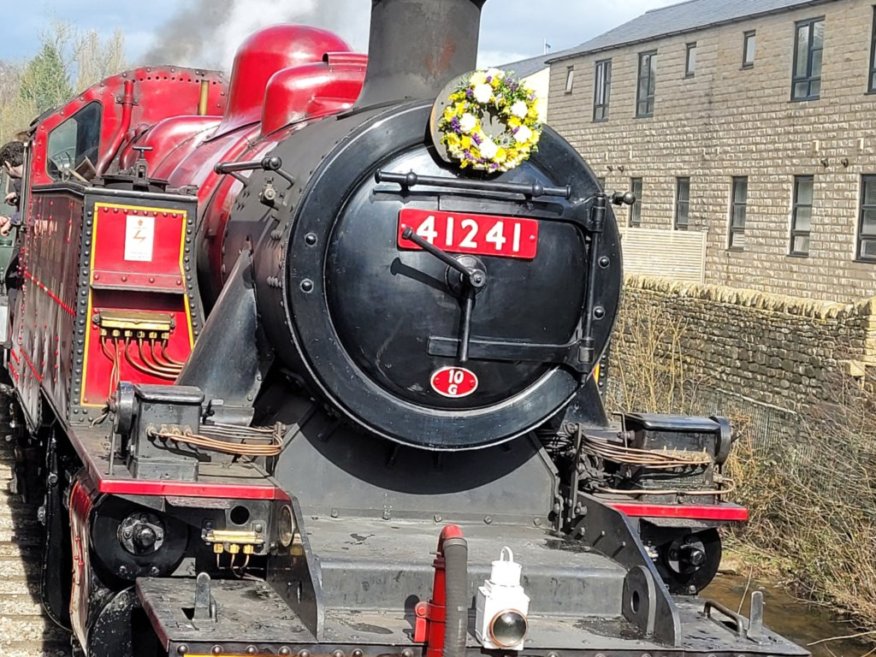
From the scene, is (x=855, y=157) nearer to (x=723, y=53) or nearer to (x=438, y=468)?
(x=723, y=53)

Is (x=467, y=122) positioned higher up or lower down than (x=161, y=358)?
higher up

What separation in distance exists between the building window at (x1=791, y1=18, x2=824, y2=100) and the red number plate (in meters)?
19.1

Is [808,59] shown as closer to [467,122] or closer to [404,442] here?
[467,122]

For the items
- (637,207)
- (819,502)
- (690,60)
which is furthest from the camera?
(637,207)

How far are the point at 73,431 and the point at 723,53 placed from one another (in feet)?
71.1

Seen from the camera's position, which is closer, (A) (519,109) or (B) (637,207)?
(A) (519,109)

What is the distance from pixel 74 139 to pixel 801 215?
663 inches

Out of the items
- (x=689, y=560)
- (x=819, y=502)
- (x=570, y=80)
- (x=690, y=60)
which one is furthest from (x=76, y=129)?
(x=570, y=80)

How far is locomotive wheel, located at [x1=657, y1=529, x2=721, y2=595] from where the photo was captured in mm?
4816

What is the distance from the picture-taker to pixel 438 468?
485 cm

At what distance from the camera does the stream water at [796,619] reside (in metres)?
7.95

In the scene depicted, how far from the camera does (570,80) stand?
3112 cm

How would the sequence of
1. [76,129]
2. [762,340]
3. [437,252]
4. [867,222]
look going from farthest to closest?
[867,222]
[762,340]
[76,129]
[437,252]

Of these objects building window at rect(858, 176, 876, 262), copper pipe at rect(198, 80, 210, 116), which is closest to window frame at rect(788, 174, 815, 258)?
building window at rect(858, 176, 876, 262)
